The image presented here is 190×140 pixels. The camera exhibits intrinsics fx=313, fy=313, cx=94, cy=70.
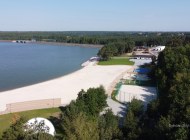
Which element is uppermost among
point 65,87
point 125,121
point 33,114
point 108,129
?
point 108,129

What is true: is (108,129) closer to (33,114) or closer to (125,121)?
(125,121)

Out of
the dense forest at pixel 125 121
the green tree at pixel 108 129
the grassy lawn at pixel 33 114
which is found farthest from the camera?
the grassy lawn at pixel 33 114

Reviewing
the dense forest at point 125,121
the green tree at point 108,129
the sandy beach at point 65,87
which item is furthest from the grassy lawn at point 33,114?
the green tree at point 108,129

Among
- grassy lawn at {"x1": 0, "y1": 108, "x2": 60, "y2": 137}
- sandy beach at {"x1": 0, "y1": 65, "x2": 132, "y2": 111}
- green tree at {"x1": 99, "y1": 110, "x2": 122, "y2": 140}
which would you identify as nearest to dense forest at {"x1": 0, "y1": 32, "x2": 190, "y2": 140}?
green tree at {"x1": 99, "y1": 110, "x2": 122, "y2": 140}

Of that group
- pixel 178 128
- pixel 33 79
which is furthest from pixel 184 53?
pixel 178 128

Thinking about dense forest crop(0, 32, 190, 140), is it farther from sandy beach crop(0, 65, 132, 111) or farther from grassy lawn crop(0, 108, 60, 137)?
sandy beach crop(0, 65, 132, 111)

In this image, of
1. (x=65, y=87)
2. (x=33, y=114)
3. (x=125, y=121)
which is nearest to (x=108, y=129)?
(x=125, y=121)

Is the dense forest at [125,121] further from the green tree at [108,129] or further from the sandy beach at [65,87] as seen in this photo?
the sandy beach at [65,87]

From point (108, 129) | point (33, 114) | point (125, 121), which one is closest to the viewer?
point (108, 129)
